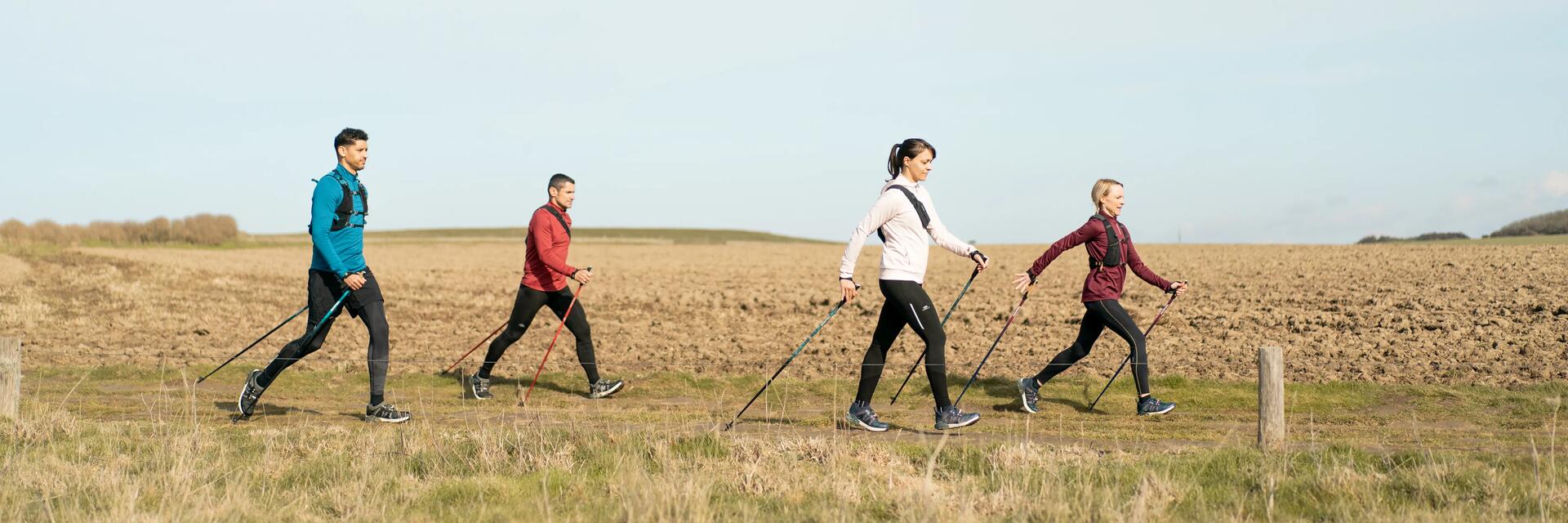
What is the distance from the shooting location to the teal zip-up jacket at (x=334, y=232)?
28.8 feet

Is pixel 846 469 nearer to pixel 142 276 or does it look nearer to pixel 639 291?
pixel 639 291

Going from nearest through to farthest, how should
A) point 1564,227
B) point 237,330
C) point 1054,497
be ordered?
point 1054,497
point 237,330
point 1564,227

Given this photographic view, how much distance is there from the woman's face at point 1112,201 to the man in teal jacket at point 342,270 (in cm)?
585

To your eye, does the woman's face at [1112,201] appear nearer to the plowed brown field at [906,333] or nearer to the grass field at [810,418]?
the grass field at [810,418]

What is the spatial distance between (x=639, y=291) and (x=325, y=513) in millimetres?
→ 20869

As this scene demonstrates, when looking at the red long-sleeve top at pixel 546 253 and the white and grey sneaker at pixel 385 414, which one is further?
the red long-sleeve top at pixel 546 253

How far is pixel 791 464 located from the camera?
7.32 m

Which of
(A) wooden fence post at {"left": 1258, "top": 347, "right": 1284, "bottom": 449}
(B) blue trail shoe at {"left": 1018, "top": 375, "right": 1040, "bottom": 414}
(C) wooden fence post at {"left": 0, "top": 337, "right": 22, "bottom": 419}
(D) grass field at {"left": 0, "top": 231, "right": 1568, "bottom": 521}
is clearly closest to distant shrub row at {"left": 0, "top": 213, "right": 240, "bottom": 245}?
(D) grass field at {"left": 0, "top": 231, "right": 1568, "bottom": 521}

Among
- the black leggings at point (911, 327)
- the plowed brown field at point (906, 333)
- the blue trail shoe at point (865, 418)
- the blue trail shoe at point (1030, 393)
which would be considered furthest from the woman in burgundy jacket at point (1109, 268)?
the plowed brown field at point (906, 333)

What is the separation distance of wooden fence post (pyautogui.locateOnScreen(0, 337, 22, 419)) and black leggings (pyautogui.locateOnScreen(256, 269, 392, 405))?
2.13m

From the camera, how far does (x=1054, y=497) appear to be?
628 cm

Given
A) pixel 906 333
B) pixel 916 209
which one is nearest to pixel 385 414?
pixel 916 209

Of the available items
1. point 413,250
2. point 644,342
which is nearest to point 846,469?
point 644,342

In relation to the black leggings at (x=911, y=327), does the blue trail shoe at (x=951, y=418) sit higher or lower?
lower
